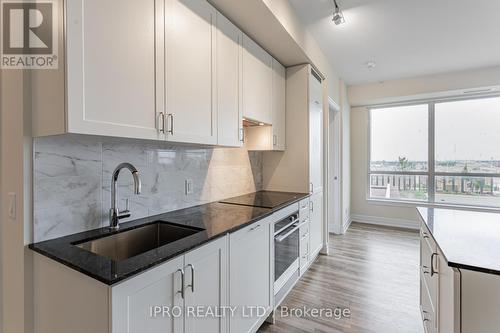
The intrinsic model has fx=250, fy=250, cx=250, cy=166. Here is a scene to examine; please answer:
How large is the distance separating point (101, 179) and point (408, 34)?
136 inches

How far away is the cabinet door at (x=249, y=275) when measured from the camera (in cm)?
154

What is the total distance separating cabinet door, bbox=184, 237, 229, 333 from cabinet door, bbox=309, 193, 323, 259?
176cm

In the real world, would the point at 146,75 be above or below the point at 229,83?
below

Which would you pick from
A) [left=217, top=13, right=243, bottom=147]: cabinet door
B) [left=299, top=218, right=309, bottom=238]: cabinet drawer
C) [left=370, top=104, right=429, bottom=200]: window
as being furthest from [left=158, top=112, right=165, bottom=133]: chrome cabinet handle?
[left=370, top=104, right=429, bottom=200]: window

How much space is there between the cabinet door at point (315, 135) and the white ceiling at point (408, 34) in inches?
22.8

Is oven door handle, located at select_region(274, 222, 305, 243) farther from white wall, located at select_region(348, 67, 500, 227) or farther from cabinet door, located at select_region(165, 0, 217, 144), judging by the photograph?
white wall, located at select_region(348, 67, 500, 227)

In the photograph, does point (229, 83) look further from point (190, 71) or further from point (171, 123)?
point (171, 123)

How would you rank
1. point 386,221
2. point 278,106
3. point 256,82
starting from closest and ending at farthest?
point 256,82, point 278,106, point 386,221

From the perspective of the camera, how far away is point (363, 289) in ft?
8.40

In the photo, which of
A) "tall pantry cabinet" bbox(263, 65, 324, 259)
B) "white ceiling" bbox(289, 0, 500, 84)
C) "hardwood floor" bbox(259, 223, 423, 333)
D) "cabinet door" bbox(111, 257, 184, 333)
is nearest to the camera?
"cabinet door" bbox(111, 257, 184, 333)

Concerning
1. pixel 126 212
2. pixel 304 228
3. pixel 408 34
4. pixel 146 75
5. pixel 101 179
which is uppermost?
pixel 408 34

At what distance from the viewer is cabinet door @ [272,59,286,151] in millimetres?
2789

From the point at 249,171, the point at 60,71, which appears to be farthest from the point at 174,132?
the point at 249,171

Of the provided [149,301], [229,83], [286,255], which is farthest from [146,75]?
[286,255]
